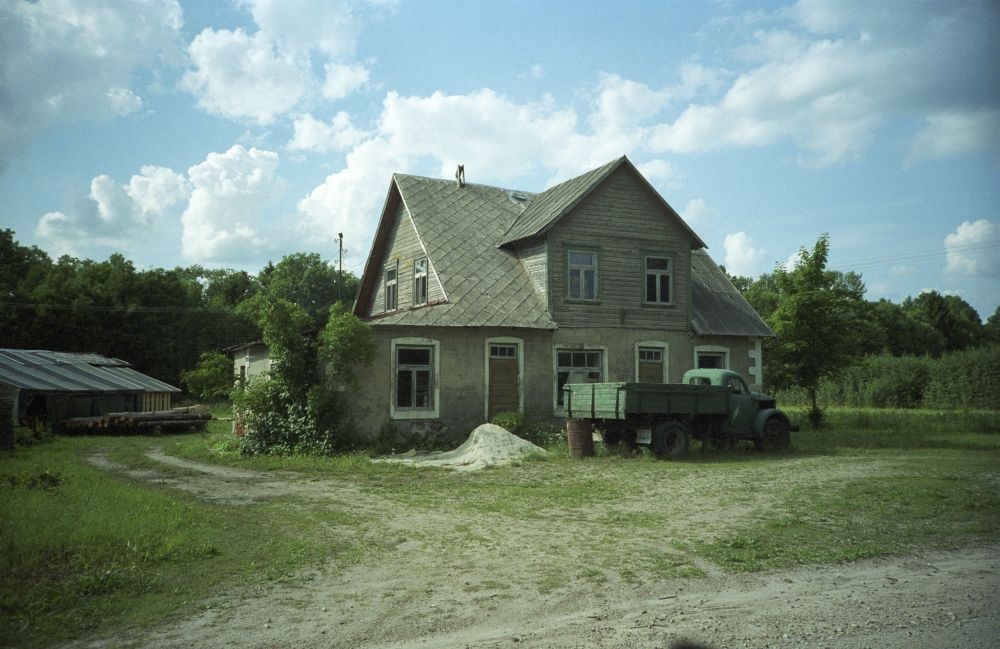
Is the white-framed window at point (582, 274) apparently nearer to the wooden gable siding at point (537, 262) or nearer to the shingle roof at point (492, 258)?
the wooden gable siding at point (537, 262)

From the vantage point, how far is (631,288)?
2330 cm

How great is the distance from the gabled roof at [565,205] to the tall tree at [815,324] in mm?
3831

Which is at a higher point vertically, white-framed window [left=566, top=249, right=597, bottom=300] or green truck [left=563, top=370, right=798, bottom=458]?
white-framed window [left=566, top=249, right=597, bottom=300]

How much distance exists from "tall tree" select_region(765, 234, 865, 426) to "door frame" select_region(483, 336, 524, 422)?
9699mm

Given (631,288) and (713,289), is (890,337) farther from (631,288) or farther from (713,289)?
(631,288)

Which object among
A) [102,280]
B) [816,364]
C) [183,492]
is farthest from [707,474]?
[102,280]

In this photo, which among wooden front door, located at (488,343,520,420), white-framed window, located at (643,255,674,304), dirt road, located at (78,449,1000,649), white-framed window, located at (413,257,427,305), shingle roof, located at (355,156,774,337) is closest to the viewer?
dirt road, located at (78,449,1000,649)

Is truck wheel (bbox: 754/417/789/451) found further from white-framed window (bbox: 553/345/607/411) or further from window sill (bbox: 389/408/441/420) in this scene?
window sill (bbox: 389/408/441/420)

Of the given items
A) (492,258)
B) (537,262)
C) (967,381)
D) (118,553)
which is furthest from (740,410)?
(967,381)

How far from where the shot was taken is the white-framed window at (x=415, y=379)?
64.2ft

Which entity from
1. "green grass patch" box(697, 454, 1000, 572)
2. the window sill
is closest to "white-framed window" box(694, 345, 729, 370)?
the window sill

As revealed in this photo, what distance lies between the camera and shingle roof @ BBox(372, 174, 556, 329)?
20.8 meters

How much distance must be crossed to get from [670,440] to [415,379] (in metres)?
6.72

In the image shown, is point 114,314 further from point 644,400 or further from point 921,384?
point 921,384
